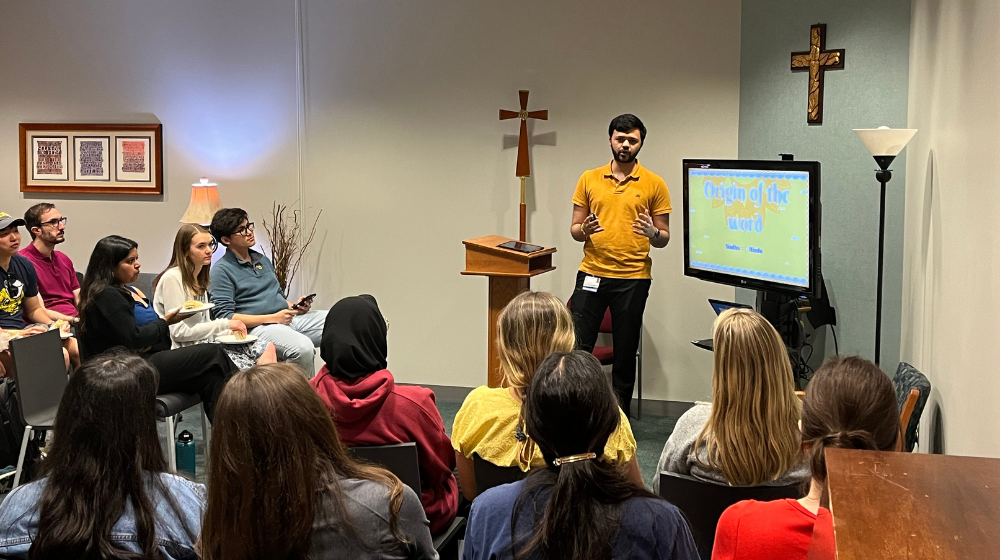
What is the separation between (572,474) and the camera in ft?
4.87

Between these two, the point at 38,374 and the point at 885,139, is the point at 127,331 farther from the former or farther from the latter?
the point at 885,139

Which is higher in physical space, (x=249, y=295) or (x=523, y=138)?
(x=523, y=138)

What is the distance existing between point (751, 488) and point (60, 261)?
483 centimetres

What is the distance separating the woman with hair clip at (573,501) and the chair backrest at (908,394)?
174 cm

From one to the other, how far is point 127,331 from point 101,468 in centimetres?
235

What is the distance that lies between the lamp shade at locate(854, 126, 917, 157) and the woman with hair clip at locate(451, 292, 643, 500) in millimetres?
1991

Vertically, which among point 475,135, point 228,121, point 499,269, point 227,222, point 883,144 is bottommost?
point 499,269

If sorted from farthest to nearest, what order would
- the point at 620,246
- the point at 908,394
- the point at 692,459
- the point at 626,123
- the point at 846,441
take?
A: 1. the point at 620,246
2. the point at 626,123
3. the point at 908,394
4. the point at 692,459
5. the point at 846,441

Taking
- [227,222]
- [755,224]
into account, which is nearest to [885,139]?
[755,224]

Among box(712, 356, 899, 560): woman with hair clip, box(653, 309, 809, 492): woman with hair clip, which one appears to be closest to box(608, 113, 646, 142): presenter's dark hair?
box(653, 309, 809, 492): woman with hair clip

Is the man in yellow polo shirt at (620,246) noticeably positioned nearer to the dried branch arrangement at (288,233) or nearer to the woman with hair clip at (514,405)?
the dried branch arrangement at (288,233)

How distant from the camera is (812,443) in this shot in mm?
1664

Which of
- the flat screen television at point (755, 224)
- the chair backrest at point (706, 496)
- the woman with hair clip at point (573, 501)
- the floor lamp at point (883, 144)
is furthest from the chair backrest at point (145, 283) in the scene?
the woman with hair clip at point (573, 501)

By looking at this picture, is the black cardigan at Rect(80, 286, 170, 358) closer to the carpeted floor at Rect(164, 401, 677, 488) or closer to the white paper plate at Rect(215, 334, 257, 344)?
the white paper plate at Rect(215, 334, 257, 344)
